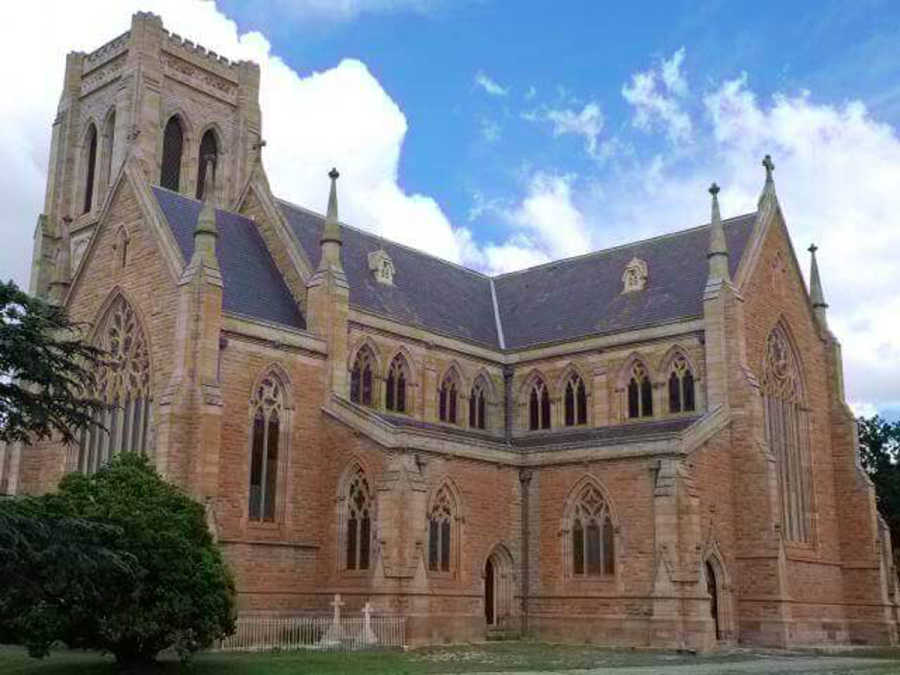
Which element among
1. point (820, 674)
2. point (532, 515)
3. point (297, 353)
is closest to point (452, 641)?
point (532, 515)

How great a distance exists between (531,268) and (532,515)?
17178mm

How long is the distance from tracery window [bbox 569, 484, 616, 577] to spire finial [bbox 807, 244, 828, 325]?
15.6 m

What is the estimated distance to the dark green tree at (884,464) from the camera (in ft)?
184

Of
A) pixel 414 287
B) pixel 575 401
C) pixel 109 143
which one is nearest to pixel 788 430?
pixel 575 401

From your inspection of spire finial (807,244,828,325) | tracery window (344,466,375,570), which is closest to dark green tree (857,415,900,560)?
spire finial (807,244,828,325)

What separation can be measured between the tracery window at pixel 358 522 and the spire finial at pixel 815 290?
892 inches

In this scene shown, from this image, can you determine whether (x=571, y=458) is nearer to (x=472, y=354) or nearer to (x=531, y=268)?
(x=472, y=354)

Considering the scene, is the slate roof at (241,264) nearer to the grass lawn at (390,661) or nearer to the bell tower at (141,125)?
the grass lawn at (390,661)

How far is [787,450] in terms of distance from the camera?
43.9 metres

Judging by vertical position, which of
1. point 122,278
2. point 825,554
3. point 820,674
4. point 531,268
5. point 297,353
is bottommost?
point 820,674

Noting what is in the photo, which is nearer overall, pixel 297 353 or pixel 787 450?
pixel 297 353

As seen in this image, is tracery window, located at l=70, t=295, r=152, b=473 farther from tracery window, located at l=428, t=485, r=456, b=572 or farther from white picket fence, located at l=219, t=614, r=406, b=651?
tracery window, located at l=428, t=485, r=456, b=572

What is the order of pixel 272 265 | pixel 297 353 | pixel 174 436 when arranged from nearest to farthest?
pixel 174 436, pixel 297 353, pixel 272 265

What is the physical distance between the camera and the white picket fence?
3212cm
